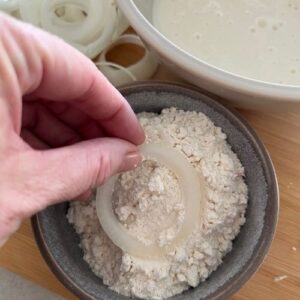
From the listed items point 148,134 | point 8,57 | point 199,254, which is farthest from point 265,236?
point 8,57

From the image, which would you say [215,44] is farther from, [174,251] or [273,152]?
[174,251]

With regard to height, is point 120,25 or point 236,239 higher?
point 120,25

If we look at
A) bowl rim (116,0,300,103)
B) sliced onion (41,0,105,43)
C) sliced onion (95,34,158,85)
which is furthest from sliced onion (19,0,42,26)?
bowl rim (116,0,300,103)

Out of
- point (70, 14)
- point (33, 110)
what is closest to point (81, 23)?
point (70, 14)

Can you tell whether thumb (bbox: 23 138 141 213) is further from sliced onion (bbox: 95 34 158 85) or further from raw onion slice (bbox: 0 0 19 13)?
raw onion slice (bbox: 0 0 19 13)

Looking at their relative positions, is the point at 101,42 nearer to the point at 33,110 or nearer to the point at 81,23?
the point at 81,23
